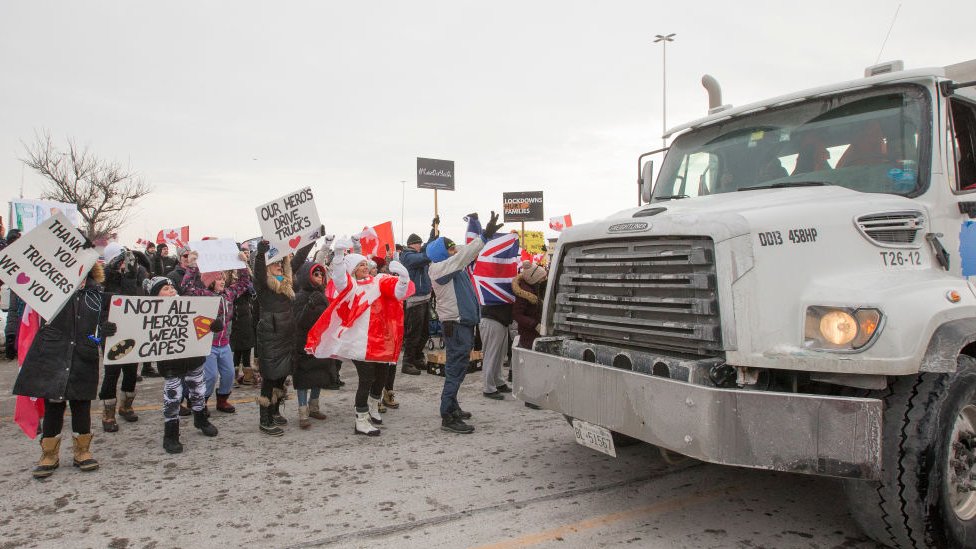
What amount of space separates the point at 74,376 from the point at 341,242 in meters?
3.15

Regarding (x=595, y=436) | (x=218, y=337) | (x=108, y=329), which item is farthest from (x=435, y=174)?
(x=595, y=436)

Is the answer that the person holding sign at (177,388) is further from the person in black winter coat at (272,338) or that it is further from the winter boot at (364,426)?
the winter boot at (364,426)

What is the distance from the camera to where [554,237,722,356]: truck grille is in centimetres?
345

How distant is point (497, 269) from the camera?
7430 millimetres

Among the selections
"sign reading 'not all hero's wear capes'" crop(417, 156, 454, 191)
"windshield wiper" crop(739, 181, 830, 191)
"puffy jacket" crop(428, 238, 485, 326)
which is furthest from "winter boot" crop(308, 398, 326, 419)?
"sign reading 'not all hero's wear capes'" crop(417, 156, 454, 191)

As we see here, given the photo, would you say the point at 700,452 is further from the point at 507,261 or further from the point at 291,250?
the point at 291,250

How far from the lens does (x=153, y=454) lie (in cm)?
557

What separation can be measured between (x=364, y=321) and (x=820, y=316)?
4.32 meters

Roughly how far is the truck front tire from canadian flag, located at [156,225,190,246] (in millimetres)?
16570

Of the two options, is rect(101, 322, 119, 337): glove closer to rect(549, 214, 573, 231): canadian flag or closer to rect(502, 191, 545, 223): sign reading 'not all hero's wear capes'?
rect(502, 191, 545, 223): sign reading 'not all hero's wear capes'

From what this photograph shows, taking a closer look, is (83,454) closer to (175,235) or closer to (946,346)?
(946,346)

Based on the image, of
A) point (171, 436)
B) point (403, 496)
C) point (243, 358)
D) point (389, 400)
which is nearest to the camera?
point (403, 496)

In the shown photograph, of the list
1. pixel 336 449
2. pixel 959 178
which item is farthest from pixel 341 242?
pixel 959 178

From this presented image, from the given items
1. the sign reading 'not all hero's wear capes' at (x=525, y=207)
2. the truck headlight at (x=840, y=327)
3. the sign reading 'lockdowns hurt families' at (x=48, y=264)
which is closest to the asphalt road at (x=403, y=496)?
the truck headlight at (x=840, y=327)
